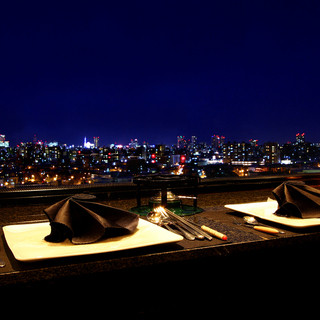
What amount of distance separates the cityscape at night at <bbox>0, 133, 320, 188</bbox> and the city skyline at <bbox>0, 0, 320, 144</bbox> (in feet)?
1.26

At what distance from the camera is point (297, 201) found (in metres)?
1.28

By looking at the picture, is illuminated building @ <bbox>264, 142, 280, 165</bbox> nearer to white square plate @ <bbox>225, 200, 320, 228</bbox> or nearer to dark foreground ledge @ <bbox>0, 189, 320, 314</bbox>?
white square plate @ <bbox>225, 200, 320, 228</bbox>

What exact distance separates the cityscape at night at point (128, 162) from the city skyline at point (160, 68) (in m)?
0.39

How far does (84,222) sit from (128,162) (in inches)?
64.9

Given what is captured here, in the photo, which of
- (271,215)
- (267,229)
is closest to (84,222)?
(267,229)

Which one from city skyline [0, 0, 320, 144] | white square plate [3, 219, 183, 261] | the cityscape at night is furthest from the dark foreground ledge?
city skyline [0, 0, 320, 144]

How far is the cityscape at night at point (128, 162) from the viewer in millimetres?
2694

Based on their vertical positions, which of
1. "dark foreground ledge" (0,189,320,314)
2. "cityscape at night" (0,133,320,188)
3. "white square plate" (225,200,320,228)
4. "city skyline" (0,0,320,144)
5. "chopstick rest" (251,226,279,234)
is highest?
"city skyline" (0,0,320,144)

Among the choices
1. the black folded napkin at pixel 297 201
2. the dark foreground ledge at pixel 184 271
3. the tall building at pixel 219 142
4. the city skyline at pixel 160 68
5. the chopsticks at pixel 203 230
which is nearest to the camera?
the dark foreground ledge at pixel 184 271

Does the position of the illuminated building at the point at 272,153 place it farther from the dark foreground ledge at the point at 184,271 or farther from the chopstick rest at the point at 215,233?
the chopstick rest at the point at 215,233

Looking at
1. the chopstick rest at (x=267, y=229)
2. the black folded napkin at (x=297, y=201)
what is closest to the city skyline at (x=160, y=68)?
the black folded napkin at (x=297, y=201)

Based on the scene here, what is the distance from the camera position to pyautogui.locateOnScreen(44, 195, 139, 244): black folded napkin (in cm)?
88

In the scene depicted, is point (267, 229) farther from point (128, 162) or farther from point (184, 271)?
point (128, 162)

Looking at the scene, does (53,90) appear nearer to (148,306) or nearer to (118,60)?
(118,60)
